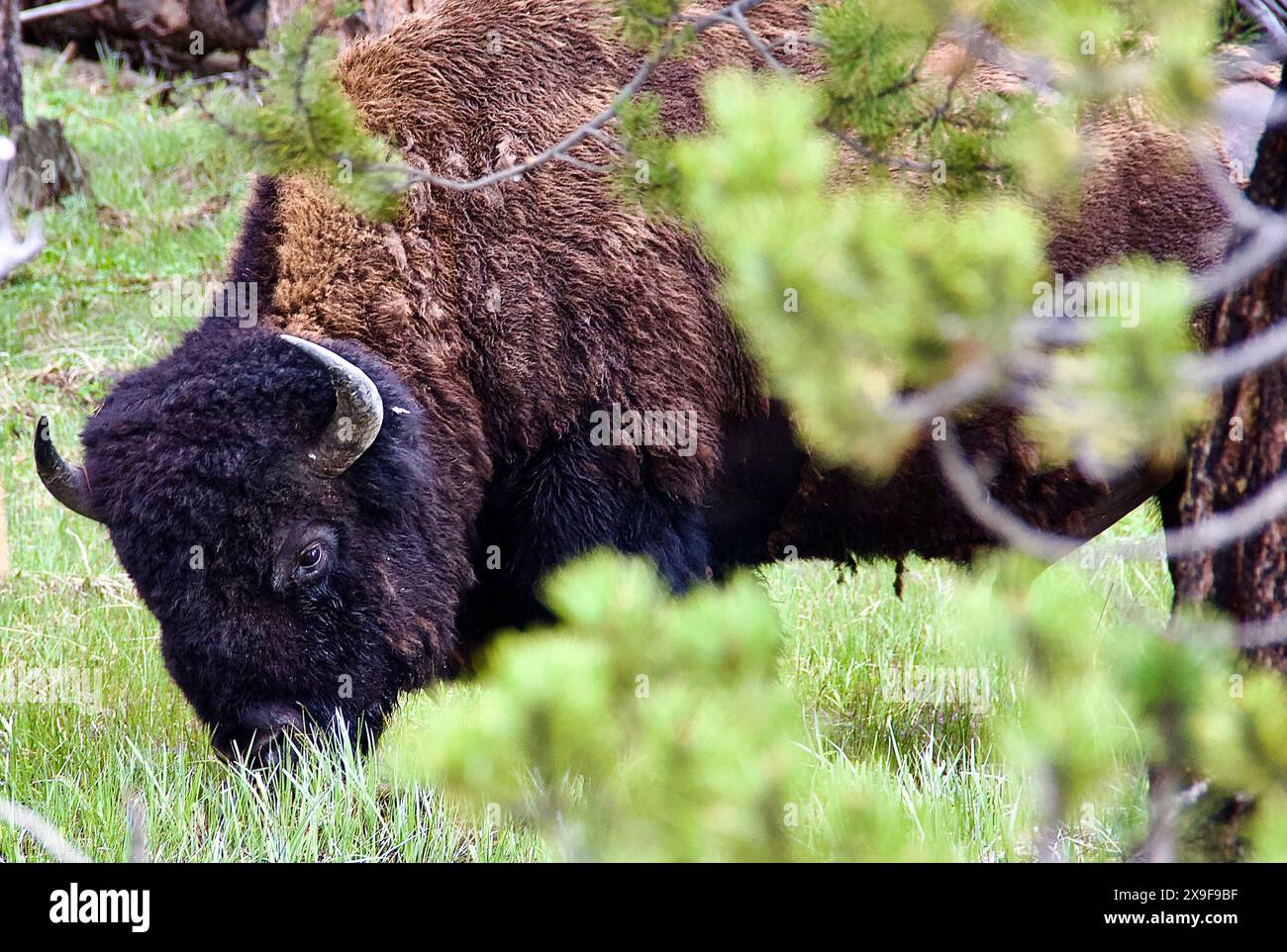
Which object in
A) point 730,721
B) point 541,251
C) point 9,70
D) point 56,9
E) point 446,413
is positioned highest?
point 56,9

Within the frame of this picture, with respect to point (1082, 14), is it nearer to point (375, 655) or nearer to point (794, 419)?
point (794, 419)

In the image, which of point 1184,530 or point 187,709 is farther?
point 187,709

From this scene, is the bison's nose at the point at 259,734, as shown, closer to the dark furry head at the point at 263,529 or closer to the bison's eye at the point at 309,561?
the dark furry head at the point at 263,529

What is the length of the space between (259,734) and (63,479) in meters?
1.00

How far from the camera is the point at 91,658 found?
5.37 meters

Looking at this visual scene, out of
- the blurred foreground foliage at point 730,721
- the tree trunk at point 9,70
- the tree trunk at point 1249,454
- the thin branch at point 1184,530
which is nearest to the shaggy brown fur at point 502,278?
the tree trunk at point 1249,454

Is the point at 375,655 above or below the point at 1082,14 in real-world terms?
below

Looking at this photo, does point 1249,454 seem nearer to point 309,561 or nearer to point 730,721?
point 730,721

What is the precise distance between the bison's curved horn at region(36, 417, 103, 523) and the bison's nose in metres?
0.74

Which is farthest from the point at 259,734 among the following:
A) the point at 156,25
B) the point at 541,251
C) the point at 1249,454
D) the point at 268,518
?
the point at 156,25

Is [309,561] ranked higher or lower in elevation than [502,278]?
lower

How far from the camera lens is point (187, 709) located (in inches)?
190
